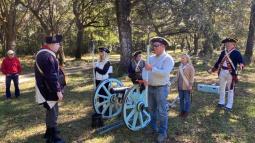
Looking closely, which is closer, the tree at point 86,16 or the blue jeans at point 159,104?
the blue jeans at point 159,104

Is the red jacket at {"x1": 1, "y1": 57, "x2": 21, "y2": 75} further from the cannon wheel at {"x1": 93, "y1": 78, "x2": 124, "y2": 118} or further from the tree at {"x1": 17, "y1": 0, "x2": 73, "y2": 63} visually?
the tree at {"x1": 17, "y1": 0, "x2": 73, "y2": 63}

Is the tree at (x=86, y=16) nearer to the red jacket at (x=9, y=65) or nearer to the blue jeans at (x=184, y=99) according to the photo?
the red jacket at (x=9, y=65)

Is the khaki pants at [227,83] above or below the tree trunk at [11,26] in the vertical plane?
below

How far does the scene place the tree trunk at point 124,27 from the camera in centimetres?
1711

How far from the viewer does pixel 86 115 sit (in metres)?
9.90

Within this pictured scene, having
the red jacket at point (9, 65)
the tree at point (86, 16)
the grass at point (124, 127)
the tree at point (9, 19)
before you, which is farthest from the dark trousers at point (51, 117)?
the tree at point (86, 16)

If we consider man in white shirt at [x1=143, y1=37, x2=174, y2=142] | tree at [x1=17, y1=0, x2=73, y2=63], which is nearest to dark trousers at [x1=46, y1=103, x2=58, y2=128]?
man in white shirt at [x1=143, y1=37, x2=174, y2=142]

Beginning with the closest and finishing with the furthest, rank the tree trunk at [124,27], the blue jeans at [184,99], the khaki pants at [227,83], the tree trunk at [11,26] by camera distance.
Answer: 1. the blue jeans at [184,99]
2. the khaki pants at [227,83]
3. the tree trunk at [124,27]
4. the tree trunk at [11,26]

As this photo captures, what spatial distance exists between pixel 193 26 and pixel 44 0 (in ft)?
48.7

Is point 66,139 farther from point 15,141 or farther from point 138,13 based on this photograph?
point 138,13

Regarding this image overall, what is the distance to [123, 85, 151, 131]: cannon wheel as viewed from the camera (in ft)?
26.0

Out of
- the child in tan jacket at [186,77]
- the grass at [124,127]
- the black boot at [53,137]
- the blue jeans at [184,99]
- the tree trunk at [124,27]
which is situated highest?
the tree trunk at [124,27]

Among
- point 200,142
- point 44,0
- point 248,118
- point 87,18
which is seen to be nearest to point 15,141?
point 200,142

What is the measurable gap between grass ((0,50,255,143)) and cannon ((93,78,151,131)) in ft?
0.94
